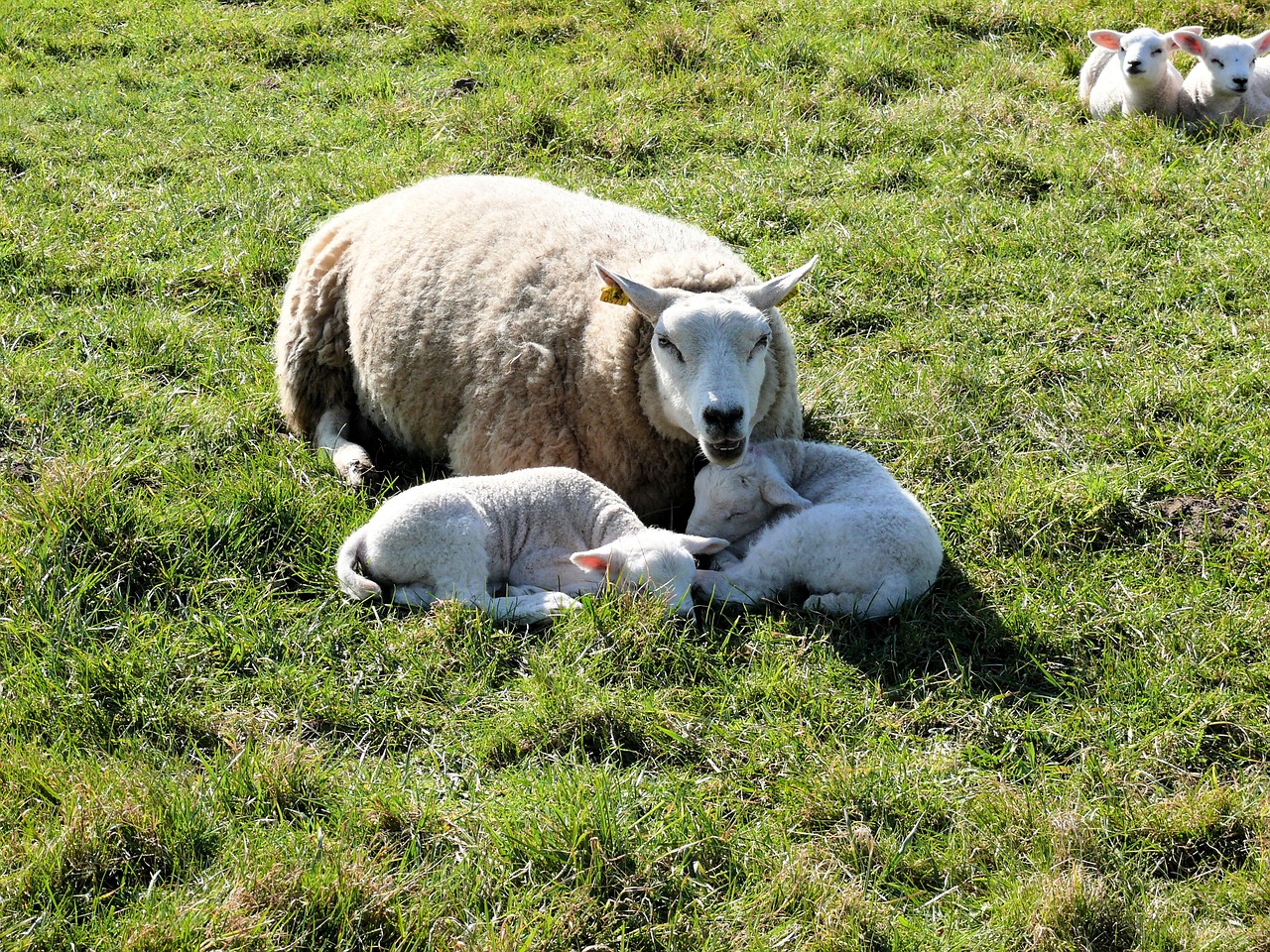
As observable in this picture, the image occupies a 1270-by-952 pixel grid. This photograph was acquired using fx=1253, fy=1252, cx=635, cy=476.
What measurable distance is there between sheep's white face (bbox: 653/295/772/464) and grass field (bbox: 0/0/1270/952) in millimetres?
610

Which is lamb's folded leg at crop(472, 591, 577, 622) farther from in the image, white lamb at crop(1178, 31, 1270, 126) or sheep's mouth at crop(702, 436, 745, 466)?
white lamb at crop(1178, 31, 1270, 126)

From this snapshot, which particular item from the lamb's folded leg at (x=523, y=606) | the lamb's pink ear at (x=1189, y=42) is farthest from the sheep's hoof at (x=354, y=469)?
the lamb's pink ear at (x=1189, y=42)

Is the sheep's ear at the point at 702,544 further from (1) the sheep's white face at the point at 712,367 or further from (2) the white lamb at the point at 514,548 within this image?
(1) the sheep's white face at the point at 712,367

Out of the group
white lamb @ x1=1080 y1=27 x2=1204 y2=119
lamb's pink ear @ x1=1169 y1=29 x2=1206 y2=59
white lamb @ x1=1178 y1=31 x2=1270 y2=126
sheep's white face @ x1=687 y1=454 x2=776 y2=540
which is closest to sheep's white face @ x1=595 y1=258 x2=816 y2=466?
sheep's white face @ x1=687 y1=454 x2=776 y2=540

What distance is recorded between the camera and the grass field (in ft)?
9.14

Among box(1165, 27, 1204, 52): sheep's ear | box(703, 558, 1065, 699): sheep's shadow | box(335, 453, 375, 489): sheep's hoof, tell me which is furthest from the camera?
box(1165, 27, 1204, 52): sheep's ear

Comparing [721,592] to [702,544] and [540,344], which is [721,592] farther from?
[540,344]

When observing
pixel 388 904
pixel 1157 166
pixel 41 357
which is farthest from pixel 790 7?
pixel 388 904

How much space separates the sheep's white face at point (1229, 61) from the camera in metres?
7.37

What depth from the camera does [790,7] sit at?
340 inches

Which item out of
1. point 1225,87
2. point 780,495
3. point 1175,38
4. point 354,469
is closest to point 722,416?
point 780,495

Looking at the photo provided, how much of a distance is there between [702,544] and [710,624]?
0.88 feet

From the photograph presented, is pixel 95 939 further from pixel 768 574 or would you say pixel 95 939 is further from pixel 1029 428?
pixel 1029 428

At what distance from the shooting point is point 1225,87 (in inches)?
292
